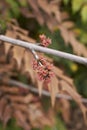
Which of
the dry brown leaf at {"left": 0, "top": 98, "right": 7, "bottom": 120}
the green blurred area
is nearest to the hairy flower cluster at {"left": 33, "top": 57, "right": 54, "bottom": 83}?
the green blurred area

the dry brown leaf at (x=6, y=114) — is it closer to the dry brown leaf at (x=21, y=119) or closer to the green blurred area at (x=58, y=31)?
the dry brown leaf at (x=21, y=119)

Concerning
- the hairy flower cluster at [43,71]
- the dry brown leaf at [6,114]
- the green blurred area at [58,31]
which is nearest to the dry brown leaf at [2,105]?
the dry brown leaf at [6,114]

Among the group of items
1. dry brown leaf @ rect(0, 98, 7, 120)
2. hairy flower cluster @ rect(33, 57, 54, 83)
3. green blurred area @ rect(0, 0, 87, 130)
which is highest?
green blurred area @ rect(0, 0, 87, 130)

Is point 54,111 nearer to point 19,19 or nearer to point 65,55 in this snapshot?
point 19,19

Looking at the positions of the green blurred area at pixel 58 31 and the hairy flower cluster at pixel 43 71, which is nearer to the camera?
the hairy flower cluster at pixel 43 71

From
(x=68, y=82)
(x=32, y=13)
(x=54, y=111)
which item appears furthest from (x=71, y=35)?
(x=54, y=111)

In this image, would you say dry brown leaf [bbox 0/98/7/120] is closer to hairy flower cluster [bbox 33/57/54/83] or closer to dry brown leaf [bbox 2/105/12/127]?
dry brown leaf [bbox 2/105/12/127]

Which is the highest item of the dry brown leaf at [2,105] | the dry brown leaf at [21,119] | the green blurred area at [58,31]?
the green blurred area at [58,31]

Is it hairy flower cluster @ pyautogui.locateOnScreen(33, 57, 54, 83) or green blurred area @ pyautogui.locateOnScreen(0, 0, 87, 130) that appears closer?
hairy flower cluster @ pyautogui.locateOnScreen(33, 57, 54, 83)
